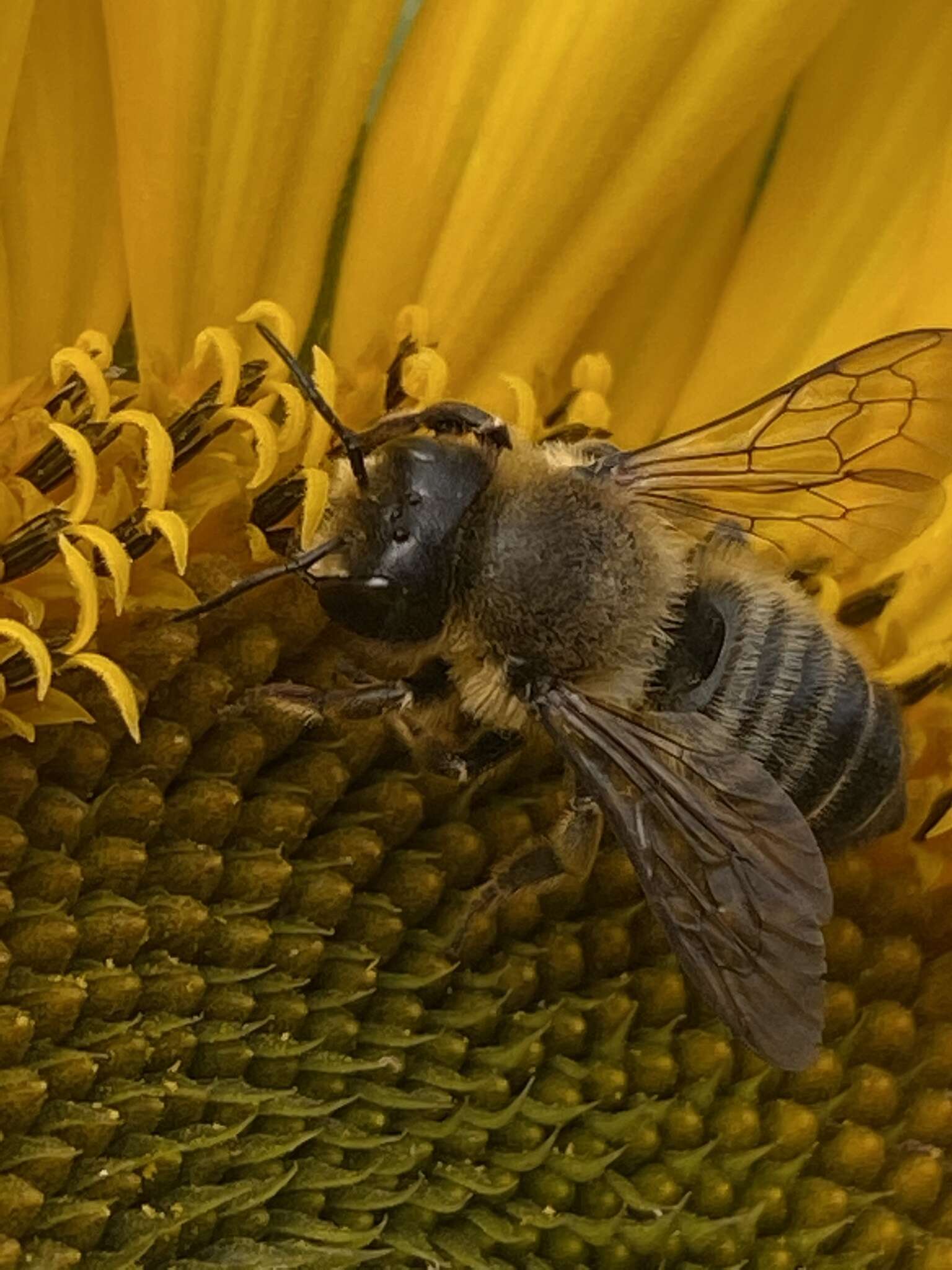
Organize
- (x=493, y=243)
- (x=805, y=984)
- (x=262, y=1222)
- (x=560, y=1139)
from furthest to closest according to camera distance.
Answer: (x=493, y=243)
(x=560, y=1139)
(x=262, y=1222)
(x=805, y=984)

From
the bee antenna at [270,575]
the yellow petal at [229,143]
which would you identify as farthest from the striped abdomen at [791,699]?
the yellow petal at [229,143]

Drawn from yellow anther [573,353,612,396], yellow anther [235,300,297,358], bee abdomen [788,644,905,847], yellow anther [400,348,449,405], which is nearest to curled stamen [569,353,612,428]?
yellow anther [573,353,612,396]

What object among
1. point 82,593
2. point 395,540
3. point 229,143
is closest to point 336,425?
point 395,540

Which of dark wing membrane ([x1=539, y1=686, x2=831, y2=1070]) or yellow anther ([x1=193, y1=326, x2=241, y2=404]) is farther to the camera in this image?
yellow anther ([x1=193, y1=326, x2=241, y2=404])

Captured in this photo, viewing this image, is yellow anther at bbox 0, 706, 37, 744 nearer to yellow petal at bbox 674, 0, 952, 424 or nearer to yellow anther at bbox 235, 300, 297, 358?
yellow anther at bbox 235, 300, 297, 358

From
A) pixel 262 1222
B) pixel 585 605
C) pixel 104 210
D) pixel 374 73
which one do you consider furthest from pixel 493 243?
pixel 262 1222

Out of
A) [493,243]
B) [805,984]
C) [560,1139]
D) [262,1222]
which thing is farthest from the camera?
[493,243]

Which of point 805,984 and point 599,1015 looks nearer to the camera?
point 805,984

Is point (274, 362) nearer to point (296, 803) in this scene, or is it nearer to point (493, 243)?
point (493, 243)
